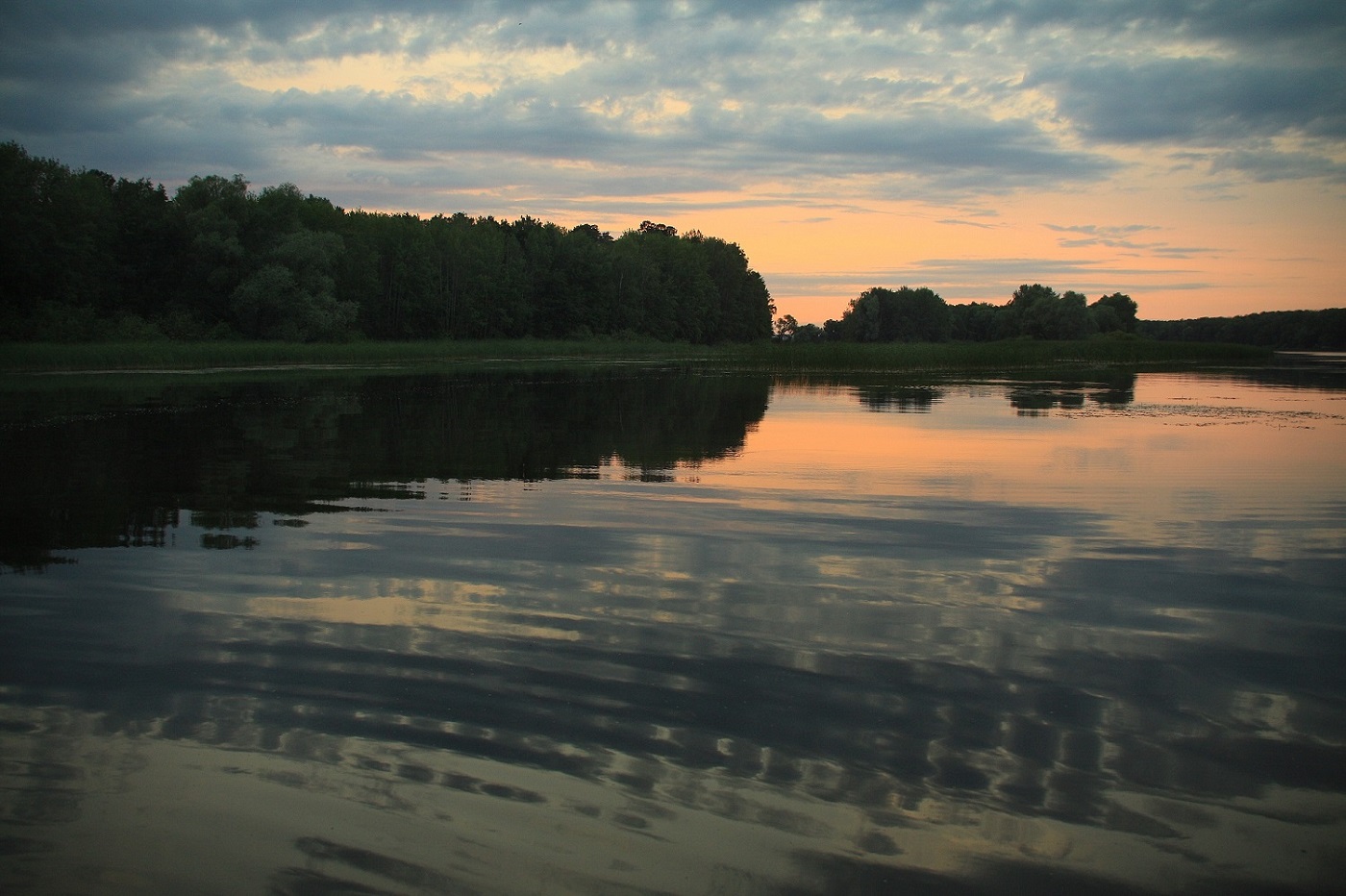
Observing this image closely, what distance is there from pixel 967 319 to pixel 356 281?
13484 centimetres

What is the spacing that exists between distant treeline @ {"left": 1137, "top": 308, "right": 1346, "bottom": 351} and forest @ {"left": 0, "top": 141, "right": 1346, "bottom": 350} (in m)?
0.39

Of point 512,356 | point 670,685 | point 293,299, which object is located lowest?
point 670,685

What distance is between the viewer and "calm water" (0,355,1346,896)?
412 cm

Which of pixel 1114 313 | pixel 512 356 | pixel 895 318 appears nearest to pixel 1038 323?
pixel 1114 313

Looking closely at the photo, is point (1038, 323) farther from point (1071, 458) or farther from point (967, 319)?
point (1071, 458)

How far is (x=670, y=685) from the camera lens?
5801 millimetres

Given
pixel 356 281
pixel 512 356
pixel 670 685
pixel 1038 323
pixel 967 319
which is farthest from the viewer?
pixel 967 319

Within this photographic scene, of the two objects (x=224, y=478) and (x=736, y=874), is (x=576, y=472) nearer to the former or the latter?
(x=224, y=478)

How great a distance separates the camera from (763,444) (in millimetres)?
18297


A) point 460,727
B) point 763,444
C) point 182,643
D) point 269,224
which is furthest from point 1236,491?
point 269,224

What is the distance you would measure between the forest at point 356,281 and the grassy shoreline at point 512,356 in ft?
17.6

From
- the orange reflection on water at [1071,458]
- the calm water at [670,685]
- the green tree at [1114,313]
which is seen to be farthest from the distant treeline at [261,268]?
the green tree at [1114,313]

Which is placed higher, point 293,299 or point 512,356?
point 293,299

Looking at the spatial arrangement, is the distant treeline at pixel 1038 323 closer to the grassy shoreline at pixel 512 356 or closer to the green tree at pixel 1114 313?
the green tree at pixel 1114 313
